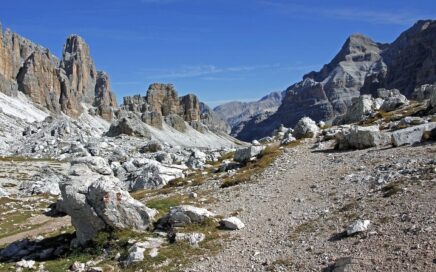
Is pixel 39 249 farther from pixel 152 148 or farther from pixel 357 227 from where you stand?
pixel 152 148

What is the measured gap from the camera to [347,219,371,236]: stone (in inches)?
760

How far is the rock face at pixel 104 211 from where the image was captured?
82.3 ft

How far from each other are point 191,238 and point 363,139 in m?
21.4

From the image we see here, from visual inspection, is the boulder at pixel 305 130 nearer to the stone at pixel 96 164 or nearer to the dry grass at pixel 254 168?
the dry grass at pixel 254 168

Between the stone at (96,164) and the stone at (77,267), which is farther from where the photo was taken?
the stone at (96,164)

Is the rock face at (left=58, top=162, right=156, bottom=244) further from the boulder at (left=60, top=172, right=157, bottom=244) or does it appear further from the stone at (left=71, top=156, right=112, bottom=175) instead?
the stone at (left=71, top=156, right=112, bottom=175)

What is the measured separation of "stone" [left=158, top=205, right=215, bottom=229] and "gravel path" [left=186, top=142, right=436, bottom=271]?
232 cm

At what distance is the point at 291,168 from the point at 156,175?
832 inches

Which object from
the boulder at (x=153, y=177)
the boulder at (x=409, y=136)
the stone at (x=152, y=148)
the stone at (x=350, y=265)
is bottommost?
the stone at (x=350, y=265)

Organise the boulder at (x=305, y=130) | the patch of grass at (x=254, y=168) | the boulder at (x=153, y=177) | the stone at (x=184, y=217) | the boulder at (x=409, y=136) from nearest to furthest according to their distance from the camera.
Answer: the stone at (x=184, y=217) → the boulder at (x=409, y=136) → the patch of grass at (x=254, y=168) → the boulder at (x=153, y=177) → the boulder at (x=305, y=130)

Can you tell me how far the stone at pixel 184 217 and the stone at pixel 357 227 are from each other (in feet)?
26.2

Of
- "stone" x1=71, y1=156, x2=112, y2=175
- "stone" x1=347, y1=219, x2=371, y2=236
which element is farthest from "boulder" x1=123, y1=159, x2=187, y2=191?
"stone" x1=347, y1=219, x2=371, y2=236

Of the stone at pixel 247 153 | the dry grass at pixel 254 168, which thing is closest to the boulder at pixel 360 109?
the dry grass at pixel 254 168

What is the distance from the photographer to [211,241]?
22.3m
